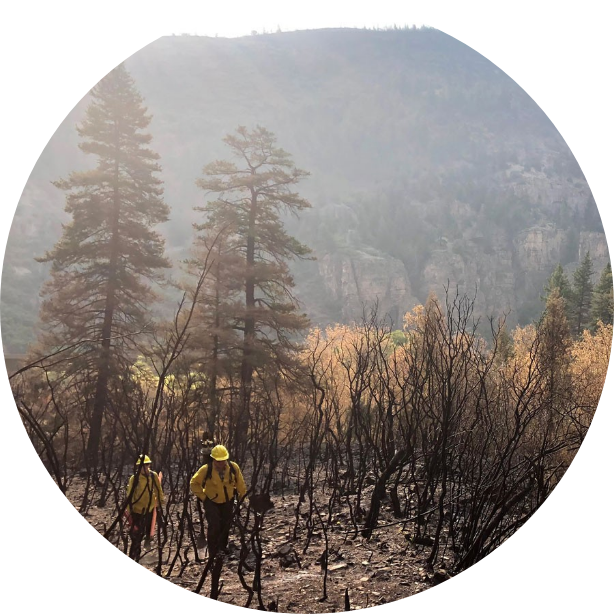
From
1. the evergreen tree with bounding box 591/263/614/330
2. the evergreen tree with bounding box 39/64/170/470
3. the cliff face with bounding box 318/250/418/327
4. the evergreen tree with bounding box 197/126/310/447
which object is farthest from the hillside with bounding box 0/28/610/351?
the evergreen tree with bounding box 591/263/614/330

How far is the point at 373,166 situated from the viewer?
16038 centimetres

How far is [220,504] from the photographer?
16.5 feet

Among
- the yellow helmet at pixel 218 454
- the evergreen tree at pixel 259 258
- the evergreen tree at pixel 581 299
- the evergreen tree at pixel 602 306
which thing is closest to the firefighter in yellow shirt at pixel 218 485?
the yellow helmet at pixel 218 454

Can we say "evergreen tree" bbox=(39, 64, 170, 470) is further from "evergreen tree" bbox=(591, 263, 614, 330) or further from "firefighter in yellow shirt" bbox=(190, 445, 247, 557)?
"evergreen tree" bbox=(591, 263, 614, 330)

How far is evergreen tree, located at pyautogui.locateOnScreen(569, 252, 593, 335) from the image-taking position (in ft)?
109

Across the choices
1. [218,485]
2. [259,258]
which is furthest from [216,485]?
[259,258]

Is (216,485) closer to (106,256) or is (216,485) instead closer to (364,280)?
(106,256)

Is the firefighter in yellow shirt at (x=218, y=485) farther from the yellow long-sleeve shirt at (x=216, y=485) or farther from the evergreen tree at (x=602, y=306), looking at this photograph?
the evergreen tree at (x=602, y=306)

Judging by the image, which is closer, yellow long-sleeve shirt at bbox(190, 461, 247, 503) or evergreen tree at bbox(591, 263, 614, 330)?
yellow long-sleeve shirt at bbox(190, 461, 247, 503)

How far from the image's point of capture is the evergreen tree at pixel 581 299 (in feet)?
109

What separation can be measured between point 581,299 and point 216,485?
115 feet

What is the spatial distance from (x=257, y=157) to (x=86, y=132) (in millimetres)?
5033

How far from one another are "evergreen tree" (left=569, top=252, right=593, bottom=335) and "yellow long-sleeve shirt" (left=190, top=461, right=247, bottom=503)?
34057 millimetres

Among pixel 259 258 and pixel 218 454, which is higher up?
pixel 259 258
